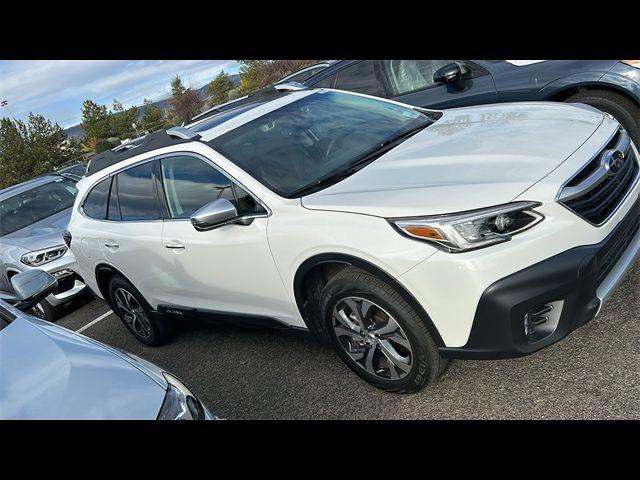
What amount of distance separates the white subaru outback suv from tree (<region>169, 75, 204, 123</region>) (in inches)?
1610

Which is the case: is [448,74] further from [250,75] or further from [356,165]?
[250,75]

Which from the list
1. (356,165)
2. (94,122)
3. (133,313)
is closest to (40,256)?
(133,313)

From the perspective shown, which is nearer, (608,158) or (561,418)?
(561,418)

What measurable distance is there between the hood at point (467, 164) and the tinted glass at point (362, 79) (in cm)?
252

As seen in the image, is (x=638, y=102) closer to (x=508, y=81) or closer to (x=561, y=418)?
(x=508, y=81)

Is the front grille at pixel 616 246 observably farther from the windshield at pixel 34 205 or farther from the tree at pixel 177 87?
the tree at pixel 177 87

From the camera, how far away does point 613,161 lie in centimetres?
280

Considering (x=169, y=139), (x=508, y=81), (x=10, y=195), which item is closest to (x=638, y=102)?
(x=508, y=81)

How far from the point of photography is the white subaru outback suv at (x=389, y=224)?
2.46 meters

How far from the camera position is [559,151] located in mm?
2760

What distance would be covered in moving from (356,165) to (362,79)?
9.81 feet

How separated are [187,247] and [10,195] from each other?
5.88 meters

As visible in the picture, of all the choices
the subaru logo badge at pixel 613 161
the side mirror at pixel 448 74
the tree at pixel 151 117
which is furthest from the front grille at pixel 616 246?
the tree at pixel 151 117

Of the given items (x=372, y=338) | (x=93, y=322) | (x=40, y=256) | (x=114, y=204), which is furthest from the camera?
(x=40, y=256)
